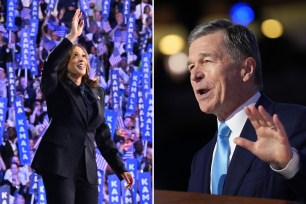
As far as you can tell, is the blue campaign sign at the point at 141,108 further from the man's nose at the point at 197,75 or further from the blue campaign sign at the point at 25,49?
the blue campaign sign at the point at 25,49

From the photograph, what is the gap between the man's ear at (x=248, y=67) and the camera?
254 centimetres

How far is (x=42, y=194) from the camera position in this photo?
8.98ft

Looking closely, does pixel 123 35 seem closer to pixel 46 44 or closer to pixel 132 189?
pixel 46 44

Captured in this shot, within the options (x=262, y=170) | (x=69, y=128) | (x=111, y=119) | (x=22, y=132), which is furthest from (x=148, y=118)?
(x=262, y=170)

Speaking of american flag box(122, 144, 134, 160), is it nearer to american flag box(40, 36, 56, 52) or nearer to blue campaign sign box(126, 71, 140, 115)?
blue campaign sign box(126, 71, 140, 115)

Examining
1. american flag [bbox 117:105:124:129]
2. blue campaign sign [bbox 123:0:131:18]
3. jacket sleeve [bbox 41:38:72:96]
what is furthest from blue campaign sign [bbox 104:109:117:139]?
blue campaign sign [bbox 123:0:131:18]

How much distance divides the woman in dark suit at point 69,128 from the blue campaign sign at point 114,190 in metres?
0.09

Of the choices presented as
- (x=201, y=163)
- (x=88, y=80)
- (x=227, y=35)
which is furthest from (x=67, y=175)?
(x=227, y=35)

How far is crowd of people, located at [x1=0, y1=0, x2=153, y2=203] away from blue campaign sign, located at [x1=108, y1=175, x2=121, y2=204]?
0.13m

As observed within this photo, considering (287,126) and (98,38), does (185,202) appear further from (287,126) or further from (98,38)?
(98,38)

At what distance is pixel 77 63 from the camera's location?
279cm

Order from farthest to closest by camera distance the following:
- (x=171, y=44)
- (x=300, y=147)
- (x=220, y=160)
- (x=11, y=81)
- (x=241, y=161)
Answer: (x=171, y=44)
(x=11, y=81)
(x=220, y=160)
(x=241, y=161)
(x=300, y=147)

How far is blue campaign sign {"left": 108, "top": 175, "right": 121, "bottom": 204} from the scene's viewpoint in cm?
288

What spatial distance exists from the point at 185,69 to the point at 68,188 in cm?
85
